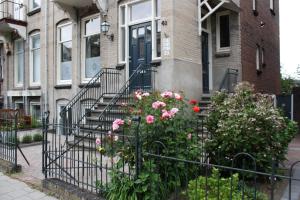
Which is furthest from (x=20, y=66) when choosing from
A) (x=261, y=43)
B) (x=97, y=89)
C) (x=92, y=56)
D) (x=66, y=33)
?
(x=261, y=43)

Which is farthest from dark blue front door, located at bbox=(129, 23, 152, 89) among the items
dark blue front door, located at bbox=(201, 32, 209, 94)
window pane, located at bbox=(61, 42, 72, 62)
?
window pane, located at bbox=(61, 42, 72, 62)

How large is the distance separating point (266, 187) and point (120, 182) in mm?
2399

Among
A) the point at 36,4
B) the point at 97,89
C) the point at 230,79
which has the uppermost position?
the point at 36,4

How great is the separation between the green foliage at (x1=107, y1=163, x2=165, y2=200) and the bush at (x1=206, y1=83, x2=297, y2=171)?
148 centimetres

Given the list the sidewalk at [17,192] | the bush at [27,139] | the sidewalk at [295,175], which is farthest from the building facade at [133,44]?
the sidewalk at [17,192]

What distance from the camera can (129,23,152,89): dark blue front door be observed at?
10539 mm

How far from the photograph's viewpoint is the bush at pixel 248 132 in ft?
17.8

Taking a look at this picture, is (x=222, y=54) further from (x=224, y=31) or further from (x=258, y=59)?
(x=258, y=59)

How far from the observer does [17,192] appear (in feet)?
19.1

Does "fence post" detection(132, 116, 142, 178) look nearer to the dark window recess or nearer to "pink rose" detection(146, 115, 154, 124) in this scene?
"pink rose" detection(146, 115, 154, 124)

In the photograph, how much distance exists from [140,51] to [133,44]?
1.27 ft

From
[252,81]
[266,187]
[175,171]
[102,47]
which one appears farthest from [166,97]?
[252,81]

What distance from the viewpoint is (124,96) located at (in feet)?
33.9

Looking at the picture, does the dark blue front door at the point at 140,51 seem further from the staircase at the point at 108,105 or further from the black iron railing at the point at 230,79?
the black iron railing at the point at 230,79
